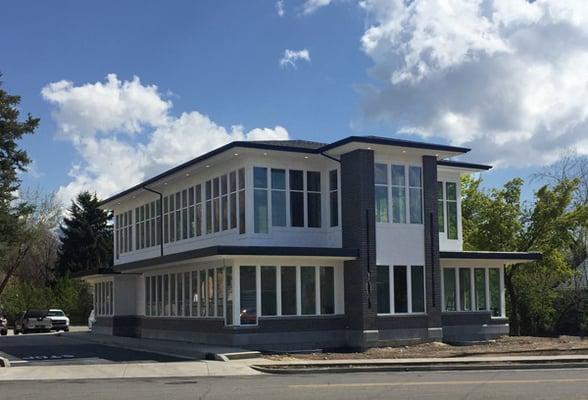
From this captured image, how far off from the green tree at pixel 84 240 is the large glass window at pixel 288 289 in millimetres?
46632

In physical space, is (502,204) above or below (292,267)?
above

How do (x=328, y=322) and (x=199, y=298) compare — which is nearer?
(x=328, y=322)

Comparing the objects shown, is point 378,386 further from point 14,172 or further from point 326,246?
point 14,172

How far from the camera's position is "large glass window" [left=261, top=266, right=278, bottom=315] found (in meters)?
27.6

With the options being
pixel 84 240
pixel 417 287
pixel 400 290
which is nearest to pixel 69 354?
pixel 400 290

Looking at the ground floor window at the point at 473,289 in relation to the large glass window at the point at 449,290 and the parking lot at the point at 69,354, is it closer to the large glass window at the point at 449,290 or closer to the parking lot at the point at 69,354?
the large glass window at the point at 449,290

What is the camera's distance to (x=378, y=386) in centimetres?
1645

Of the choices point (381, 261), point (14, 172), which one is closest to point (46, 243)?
point (14, 172)

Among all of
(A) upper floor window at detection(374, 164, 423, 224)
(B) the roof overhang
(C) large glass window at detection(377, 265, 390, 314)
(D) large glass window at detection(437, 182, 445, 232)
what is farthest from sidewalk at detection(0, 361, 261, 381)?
(D) large glass window at detection(437, 182, 445, 232)

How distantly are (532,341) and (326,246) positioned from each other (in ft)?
30.2

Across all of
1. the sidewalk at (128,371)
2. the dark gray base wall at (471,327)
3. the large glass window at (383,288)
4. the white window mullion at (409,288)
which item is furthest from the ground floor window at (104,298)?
the sidewalk at (128,371)

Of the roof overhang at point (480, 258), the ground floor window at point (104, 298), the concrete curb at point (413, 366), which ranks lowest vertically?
the concrete curb at point (413, 366)

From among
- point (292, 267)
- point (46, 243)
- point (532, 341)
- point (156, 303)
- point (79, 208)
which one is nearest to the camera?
point (292, 267)

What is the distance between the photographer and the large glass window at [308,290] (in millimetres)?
28359
